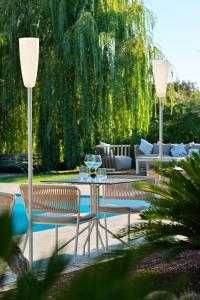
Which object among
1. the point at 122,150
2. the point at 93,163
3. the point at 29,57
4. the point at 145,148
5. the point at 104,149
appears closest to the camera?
the point at 29,57

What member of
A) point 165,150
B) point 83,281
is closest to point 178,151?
point 165,150

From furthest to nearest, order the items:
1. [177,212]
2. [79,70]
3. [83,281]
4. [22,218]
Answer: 1. [79,70]
2. [177,212]
3. [22,218]
4. [83,281]

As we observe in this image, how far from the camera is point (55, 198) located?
244 inches

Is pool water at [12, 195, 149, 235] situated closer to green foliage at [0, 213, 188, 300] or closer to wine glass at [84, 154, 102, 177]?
green foliage at [0, 213, 188, 300]

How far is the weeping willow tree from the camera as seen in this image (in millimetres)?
17344

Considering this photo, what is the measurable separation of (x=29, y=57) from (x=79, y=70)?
1074 centimetres

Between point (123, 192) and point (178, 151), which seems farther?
point (178, 151)

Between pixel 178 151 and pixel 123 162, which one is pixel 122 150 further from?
pixel 178 151

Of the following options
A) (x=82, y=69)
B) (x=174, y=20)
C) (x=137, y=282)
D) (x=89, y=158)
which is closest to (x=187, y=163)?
(x=89, y=158)

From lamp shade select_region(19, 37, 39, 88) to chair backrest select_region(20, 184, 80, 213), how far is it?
0.99m

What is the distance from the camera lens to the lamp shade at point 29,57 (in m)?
6.50

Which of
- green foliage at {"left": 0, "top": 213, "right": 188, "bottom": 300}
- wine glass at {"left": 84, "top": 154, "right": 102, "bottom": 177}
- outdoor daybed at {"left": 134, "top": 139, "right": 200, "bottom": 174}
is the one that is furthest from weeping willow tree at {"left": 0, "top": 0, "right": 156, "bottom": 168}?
green foliage at {"left": 0, "top": 213, "right": 188, "bottom": 300}

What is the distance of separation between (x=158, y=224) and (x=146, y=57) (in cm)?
1314

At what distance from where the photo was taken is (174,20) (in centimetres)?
2288
